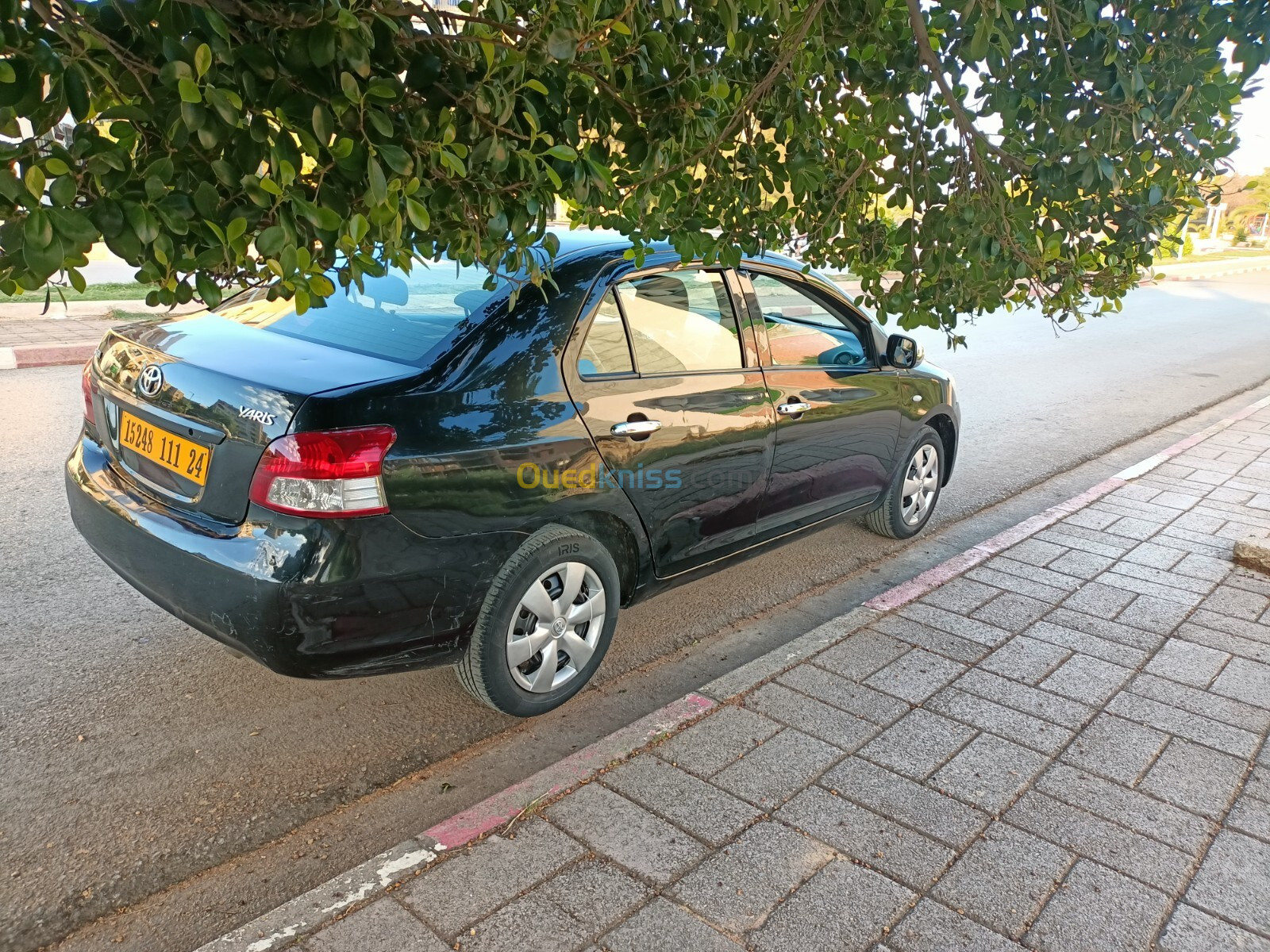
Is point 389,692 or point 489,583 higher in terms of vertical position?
point 489,583

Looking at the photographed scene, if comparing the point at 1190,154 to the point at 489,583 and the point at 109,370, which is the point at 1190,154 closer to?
the point at 489,583

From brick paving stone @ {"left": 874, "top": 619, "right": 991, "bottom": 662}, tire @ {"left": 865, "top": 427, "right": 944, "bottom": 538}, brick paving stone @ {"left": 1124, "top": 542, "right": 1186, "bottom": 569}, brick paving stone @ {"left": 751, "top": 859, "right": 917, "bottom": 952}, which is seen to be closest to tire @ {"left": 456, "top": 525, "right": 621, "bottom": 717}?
brick paving stone @ {"left": 751, "top": 859, "right": 917, "bottom": 952}

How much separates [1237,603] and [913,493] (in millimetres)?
1620

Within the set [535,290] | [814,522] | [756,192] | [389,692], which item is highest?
[756,192]

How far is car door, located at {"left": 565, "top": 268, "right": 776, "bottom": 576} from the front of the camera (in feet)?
10.8

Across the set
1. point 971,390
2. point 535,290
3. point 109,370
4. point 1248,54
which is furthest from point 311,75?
point 971,390

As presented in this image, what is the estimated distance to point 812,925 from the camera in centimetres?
231

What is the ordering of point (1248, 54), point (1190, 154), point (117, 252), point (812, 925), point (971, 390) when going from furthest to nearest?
point (971, 390) < point (1190, 154) < point (1248, 54) < point (812, 925) < point (117, 252)

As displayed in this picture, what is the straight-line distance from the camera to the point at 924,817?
2.75m

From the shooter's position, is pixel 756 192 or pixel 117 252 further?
pixel 756 192

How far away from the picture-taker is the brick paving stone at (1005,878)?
7.80 feet

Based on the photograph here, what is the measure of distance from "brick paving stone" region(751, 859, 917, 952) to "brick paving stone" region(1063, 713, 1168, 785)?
102 centimetres

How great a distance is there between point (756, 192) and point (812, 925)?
8.62 ft

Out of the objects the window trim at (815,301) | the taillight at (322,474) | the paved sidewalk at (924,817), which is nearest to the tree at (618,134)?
the window trim at (815,301)
